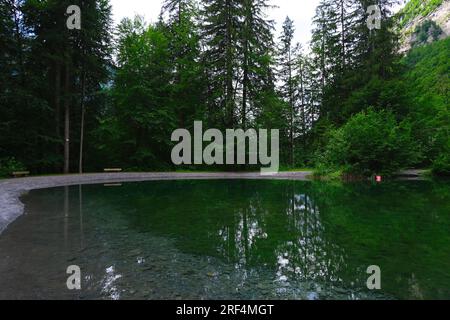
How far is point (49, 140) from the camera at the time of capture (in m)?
21.7

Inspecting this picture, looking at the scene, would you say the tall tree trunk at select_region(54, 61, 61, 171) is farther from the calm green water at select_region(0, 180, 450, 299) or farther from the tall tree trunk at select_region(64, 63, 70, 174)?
the calm green water at select_region(0, 180, 450, 299)

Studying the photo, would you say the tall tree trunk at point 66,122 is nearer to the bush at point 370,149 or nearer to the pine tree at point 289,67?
the bush at point 370,149

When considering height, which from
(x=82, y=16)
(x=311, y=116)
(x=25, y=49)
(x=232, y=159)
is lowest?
(x=232, y=159)

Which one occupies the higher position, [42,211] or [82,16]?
[82,16]

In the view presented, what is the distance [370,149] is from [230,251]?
53.9 feet

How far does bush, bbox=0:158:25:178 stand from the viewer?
17.6 m

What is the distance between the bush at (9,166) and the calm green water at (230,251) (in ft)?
34.9

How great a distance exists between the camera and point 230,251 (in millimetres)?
5250

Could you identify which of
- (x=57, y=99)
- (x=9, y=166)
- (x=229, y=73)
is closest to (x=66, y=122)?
(x=57, y=99)

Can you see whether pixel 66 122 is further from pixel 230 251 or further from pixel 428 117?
pixel 428 117
